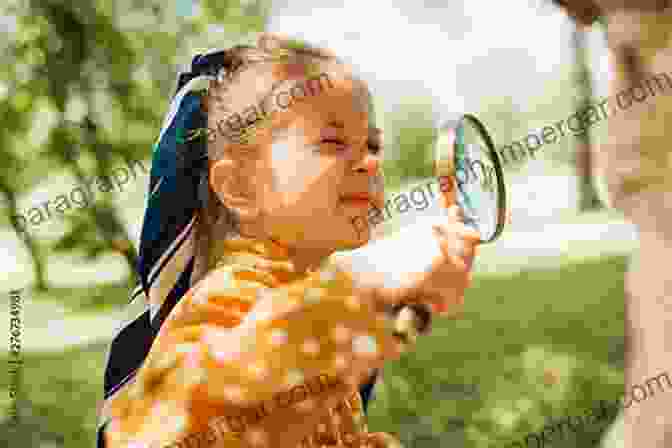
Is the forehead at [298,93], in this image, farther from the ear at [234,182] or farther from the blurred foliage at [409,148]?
the blurred foliage at [409,148]

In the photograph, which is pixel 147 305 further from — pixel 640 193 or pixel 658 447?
pixel 658 447

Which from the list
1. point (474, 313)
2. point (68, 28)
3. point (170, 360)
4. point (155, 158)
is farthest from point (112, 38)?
point (170, 360)

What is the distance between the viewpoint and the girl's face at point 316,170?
108 centimetres

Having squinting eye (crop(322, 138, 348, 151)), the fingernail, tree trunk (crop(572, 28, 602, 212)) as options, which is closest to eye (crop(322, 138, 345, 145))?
squinting eye (crop(322, 138, 348, 151))

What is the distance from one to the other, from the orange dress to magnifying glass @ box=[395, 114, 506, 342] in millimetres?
236

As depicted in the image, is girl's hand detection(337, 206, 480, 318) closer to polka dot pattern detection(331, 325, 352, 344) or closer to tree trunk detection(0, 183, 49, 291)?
polka dot pattern detection(331, 325, 352, 344)

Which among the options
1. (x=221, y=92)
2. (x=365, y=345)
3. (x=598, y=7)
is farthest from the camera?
(x=598, y=7)

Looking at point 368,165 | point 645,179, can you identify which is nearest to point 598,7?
point 645,179

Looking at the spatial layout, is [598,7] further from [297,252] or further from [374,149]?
[297,252]

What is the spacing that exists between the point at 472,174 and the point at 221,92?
0.45 metres

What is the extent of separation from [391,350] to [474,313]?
6.32 meters

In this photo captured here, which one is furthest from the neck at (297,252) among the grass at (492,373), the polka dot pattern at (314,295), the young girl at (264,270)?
the grass at (492,373)

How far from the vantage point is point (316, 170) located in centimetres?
108

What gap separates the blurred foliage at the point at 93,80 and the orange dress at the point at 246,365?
4.25 meters
